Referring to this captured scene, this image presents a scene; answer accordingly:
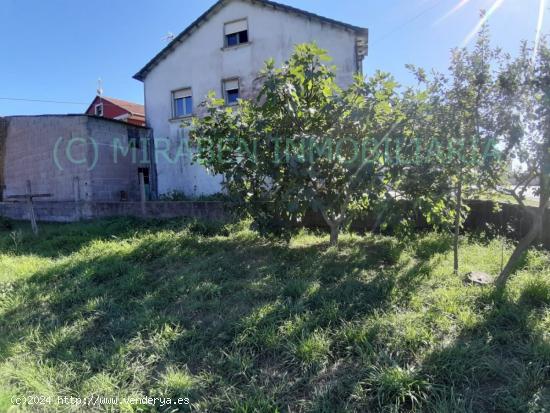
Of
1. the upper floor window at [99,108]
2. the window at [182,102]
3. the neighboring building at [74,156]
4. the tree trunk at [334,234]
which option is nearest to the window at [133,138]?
the neighboring building at [74,156]

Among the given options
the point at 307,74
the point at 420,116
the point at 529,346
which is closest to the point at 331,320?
the point at 529,346

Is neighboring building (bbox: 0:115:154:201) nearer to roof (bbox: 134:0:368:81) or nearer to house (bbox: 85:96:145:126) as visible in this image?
roof (bbox: 134:0:368:81)

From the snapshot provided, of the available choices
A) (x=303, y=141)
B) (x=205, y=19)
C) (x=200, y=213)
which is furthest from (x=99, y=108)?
(x=303, y=141)

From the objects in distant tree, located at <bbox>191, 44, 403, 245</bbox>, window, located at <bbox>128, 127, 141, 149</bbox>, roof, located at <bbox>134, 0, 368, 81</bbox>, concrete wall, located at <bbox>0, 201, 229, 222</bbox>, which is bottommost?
concrete wall, located at <bbox>0, 201, 229, 222</bbox>

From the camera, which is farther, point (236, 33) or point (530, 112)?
point (236, 33)

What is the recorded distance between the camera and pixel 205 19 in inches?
476

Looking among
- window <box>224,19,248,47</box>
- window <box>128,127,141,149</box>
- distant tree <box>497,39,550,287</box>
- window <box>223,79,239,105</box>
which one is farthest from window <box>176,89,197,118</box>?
distant tree <box>497,39,550,287</box>

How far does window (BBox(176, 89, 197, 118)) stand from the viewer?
41.3ft

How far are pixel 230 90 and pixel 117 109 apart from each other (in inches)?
594

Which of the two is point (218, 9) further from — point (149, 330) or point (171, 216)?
point (149, 330)

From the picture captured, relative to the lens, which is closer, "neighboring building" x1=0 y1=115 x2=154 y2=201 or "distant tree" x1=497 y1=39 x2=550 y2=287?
"distant tree" x1=497 y1=39 x2=550 y2=287

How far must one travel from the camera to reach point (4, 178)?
13.1 m

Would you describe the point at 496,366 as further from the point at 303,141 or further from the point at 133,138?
the point at 133,138

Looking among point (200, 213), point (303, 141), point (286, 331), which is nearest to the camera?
point (286, 331)
